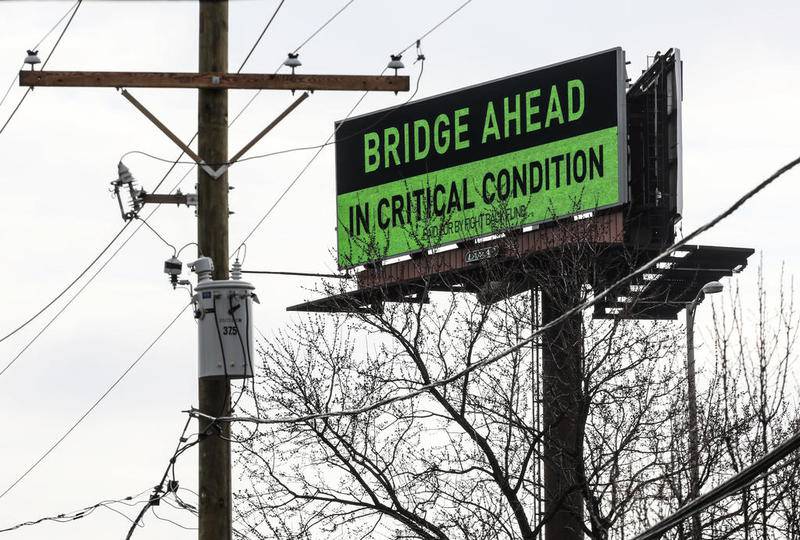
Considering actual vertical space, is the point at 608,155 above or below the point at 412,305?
above

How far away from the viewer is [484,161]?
113ft

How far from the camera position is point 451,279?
33188mm

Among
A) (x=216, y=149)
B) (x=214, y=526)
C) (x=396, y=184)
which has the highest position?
(x=396, y=184)

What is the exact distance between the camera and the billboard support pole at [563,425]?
24672 mm

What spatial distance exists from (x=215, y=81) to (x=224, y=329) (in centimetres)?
218

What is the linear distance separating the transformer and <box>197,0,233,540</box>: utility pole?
147 mm

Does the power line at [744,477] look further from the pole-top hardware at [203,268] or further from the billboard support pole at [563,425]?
the billboard support pole at [563,425]

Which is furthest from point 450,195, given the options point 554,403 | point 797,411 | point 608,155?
point 797,411

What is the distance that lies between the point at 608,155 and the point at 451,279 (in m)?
4.55

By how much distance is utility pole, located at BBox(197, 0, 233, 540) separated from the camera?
12.4 meters

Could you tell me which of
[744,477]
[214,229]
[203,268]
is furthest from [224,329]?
[744,477]

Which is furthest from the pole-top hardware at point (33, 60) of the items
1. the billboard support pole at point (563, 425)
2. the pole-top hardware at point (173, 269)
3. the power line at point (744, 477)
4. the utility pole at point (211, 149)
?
the billboard support pole at point (563, 425)

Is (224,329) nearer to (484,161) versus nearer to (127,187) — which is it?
(127,187)

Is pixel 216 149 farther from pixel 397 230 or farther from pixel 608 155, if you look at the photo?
pixel 397 230
